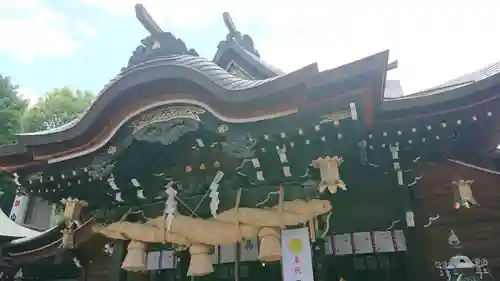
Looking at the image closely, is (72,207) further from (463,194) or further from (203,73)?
(463,194)

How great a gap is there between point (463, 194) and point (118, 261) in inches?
178

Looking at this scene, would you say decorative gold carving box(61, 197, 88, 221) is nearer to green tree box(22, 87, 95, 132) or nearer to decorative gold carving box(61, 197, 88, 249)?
decorative gold carving box(61, 197, 88, 249)

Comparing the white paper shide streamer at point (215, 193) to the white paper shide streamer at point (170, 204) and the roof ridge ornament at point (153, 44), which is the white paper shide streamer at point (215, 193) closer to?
the white paper shide streamer at point (170, 204)

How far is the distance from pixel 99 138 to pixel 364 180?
3.32 m

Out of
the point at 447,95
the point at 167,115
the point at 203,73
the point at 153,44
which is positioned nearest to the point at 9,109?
the point at 153,44

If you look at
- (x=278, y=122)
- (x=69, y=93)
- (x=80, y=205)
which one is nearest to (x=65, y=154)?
(x=80, y=205)

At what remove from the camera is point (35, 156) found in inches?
202

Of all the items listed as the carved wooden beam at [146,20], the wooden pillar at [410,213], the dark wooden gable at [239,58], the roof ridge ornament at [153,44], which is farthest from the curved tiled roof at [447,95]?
the carved wooden beam at [146,20]

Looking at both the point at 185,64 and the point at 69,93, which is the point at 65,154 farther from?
the point at 69,93

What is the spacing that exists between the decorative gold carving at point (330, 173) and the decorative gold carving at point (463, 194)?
138 cm

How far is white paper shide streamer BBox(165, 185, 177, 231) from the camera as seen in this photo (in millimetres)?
5020

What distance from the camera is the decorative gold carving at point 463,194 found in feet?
14.3

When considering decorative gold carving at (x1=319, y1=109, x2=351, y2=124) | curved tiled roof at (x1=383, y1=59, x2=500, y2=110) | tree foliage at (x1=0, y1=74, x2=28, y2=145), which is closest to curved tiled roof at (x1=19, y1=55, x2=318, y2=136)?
decorative gold carving at (x1=319, y1=109, x2=351, y2=124)

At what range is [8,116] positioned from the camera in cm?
1817
